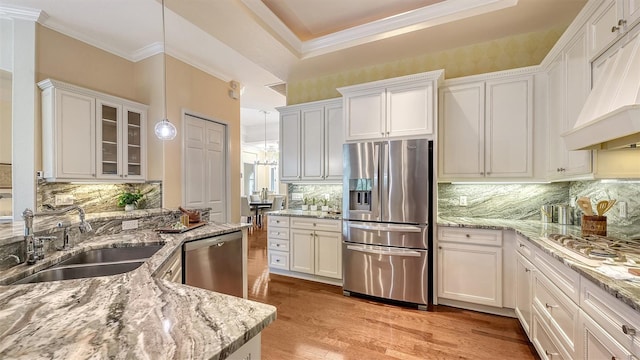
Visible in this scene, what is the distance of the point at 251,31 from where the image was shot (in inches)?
113

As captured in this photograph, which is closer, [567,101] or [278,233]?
[567,101]

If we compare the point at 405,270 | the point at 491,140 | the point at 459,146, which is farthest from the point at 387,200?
the point at 491,140

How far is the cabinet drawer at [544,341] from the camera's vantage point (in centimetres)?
159

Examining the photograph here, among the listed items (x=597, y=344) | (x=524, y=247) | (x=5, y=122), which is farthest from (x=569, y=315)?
(x=5, y=122)

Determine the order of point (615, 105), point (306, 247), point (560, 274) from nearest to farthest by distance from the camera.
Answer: point (615, 105), point (560, 274), point (306, 247)

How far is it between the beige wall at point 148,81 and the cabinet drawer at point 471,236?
363 centimetres

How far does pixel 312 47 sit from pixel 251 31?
86 cm

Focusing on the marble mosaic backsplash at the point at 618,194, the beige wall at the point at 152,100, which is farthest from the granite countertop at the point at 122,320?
the beige wall at the point at 152,100

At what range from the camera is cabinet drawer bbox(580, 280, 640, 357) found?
3.27 ft

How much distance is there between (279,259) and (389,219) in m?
1.74

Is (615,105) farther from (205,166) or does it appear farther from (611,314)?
(205,166)

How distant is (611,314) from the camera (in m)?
1.12

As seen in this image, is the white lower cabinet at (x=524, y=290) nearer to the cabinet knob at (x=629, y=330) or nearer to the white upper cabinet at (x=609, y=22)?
the cabinet knob at (x=629, y=330)

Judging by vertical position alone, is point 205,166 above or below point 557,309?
above
